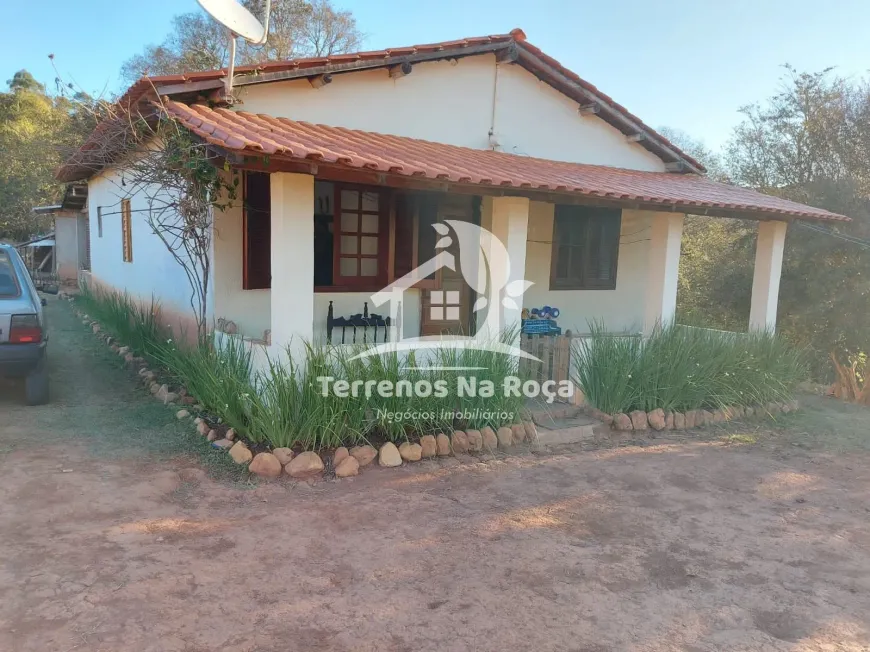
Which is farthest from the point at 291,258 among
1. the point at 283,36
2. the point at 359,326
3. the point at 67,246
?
the point at 283,36

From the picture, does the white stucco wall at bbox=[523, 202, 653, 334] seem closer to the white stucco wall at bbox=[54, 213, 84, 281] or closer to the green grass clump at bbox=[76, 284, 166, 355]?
the green grass clump at bbox=[76, 284, 166, 355]

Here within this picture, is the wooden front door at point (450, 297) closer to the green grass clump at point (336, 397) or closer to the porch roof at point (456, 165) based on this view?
the porch roof at point (456, 165)

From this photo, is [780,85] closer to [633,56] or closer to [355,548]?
[633,56]

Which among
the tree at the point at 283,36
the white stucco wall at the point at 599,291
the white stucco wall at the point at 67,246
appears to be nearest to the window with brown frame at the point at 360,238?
the white stucco wall at the point at 599,291

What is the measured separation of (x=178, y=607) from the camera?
3.17 meters

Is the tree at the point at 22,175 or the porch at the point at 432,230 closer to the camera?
the porch at the point at 432,230

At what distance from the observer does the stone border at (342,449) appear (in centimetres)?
510

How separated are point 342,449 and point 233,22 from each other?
4394mm

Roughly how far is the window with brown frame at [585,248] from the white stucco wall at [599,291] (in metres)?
0.12

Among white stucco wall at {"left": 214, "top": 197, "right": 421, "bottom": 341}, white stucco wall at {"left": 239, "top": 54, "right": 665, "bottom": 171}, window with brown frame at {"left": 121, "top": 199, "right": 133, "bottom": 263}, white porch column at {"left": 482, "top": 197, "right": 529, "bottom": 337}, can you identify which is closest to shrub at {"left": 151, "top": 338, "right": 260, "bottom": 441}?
white stucco wall at {"left": 214, "top": 197, "right": 421, "bottom": 341}

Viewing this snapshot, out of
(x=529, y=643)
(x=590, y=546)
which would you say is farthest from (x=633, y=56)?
(x=529, y=643)

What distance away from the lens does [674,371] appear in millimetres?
7133

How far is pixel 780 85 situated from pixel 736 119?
135 cm

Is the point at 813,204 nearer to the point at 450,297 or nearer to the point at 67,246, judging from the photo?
the point at 450,297
